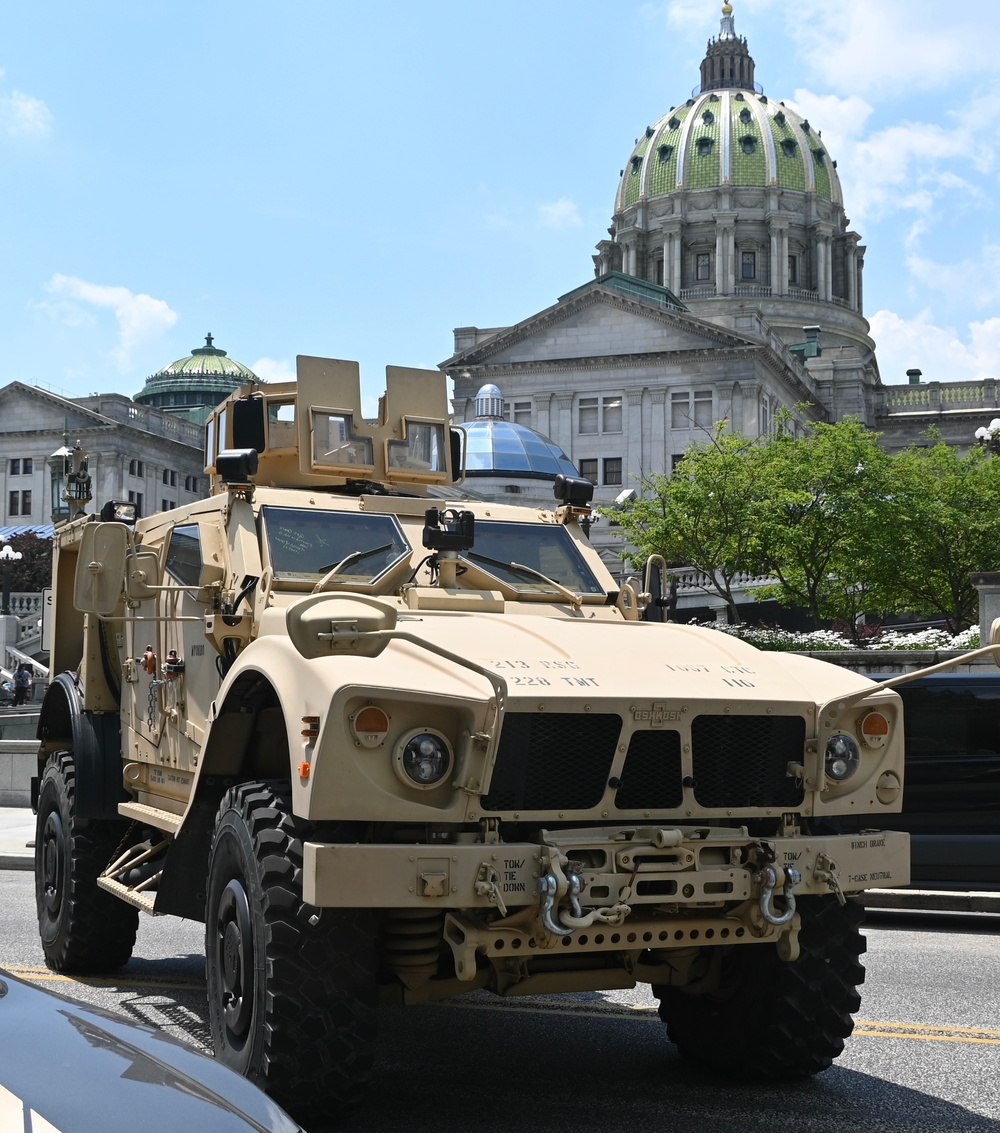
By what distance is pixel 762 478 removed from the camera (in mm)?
44281

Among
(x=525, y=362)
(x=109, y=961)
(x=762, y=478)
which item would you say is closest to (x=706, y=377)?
(x=525, y=362)

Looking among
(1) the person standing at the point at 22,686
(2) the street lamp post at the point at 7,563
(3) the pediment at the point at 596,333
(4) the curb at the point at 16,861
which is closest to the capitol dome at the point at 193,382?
(3) the pediment at the point at 596,333

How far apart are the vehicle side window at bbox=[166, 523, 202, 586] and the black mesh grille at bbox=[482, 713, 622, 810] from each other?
2.70 m

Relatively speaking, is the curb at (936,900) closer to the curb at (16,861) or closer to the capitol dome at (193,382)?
the curb at (16,861)

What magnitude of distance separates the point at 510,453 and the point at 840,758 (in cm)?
6575

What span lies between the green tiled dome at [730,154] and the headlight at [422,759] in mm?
129712

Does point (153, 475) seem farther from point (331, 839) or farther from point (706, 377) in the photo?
point (331, 839)

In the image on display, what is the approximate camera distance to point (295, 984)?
5652mm

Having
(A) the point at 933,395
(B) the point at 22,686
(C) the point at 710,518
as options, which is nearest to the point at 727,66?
(A) the point at 933,395

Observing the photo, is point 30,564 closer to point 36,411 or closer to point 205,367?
point 36,411

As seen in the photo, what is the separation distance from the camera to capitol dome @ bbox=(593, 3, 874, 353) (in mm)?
128000

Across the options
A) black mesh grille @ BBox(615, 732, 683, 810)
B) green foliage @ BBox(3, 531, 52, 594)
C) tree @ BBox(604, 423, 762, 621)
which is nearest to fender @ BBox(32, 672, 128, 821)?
black mesh grille @ BBox(615, 732, 683, 810)

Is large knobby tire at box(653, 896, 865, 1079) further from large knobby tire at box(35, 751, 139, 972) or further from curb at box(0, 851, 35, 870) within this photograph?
curb at box(0, 851, 35, 870)

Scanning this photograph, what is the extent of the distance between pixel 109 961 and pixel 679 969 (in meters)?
4.27
